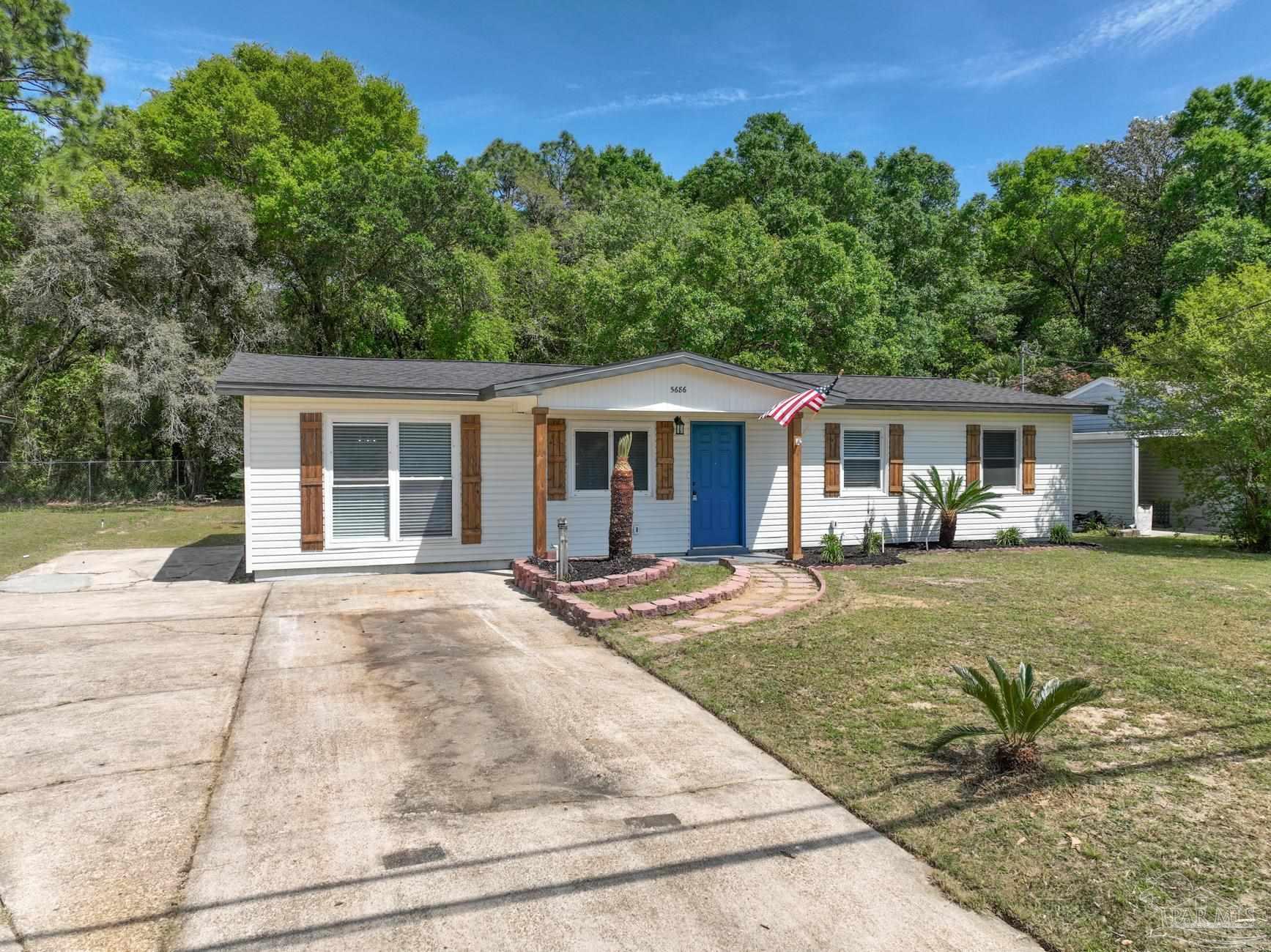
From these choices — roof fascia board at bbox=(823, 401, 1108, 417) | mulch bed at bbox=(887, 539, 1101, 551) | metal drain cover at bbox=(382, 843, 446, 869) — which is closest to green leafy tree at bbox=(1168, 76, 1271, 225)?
roof fascia board at bbox=(823, 401, 1108, 417)

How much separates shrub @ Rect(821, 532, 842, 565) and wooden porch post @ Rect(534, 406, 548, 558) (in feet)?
12.7

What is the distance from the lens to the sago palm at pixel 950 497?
38.2 feet

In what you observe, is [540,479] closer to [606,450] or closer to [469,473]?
[469,473]

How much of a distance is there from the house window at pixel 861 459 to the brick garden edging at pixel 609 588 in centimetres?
340

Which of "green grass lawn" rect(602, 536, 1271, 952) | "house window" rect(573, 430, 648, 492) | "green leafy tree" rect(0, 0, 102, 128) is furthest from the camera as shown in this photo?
"green leafy tree" rect(0, 0, 102, 128)

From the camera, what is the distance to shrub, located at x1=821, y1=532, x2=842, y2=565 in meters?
10.2

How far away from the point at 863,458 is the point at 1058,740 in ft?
27.4

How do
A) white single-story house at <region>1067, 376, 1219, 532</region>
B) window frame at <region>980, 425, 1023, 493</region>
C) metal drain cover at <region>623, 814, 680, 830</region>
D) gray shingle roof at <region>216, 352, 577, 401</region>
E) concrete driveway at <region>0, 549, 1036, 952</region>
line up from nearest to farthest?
concrete driveway at <region>0, 549, 1036, 952</region>, metal drain cover at <region>623, 814, 680, 830</region>, gray shingle roof at <region>216, 352, 577, 401</region>, window frame at <region>980, 425, 1023, 493</region>, white single-story house at <region>1067, 376, 1219, 532</region>

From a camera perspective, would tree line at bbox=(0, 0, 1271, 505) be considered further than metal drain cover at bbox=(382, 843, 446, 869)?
Yes

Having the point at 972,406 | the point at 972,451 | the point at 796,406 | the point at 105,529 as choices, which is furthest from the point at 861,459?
the point at 105,529

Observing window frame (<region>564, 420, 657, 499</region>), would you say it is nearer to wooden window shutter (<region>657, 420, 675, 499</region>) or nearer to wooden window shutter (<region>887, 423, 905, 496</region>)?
wooden window shutter (<region>657, 420, 675, 499</region>)

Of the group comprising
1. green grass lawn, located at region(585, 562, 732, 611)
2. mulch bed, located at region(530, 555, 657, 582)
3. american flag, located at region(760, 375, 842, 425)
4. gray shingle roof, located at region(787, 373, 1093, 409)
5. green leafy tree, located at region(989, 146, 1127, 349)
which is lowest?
green grass lawn, located at region(585, 562, 732, 611)

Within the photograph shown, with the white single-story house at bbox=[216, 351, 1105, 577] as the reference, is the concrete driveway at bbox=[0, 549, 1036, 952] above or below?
below

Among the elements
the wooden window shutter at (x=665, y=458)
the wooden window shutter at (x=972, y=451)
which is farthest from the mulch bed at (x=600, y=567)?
the wooden window shutter at (x=972, y=451)
